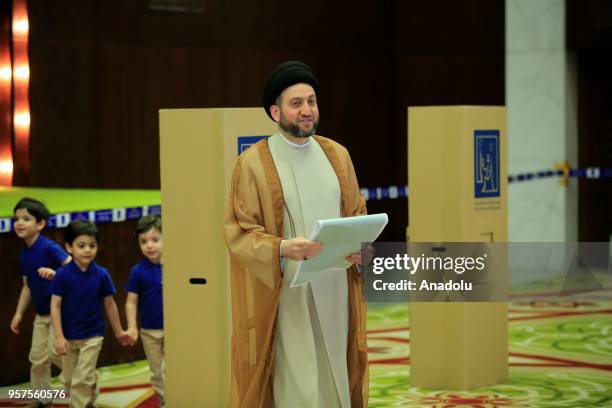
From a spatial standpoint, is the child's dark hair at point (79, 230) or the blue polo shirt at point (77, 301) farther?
the blue polo shirt at point (77, 301)

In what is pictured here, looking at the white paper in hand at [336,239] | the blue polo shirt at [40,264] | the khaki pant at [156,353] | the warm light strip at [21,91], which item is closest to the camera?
the white paper in hand at [336,239]

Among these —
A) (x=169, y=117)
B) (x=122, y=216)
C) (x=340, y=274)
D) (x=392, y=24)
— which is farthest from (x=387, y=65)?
(x=340, y=274)

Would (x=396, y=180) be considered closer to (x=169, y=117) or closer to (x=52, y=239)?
(x=52, y=239)

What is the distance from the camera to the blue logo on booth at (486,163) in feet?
23.6

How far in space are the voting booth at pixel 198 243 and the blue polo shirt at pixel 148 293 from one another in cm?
37

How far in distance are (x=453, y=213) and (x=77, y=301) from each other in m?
2.29

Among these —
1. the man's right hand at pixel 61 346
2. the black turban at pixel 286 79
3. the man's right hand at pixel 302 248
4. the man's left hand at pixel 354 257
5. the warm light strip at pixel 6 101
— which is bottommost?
the man's right hand at pixel 61 346

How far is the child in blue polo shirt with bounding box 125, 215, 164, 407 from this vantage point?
21.6 ft

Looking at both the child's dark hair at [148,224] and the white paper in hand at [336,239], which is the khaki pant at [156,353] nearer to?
the child's dark hair at [148,224]

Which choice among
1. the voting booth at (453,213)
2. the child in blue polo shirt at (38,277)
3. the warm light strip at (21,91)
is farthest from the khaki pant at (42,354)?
the warm light strip at (21,91)

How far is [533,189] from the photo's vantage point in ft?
41.8

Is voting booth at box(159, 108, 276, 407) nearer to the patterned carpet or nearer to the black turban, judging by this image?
the patterned carpet

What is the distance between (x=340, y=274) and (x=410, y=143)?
9.34 ft

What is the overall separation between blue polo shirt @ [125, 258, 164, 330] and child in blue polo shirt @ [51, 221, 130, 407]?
0.70 ft
